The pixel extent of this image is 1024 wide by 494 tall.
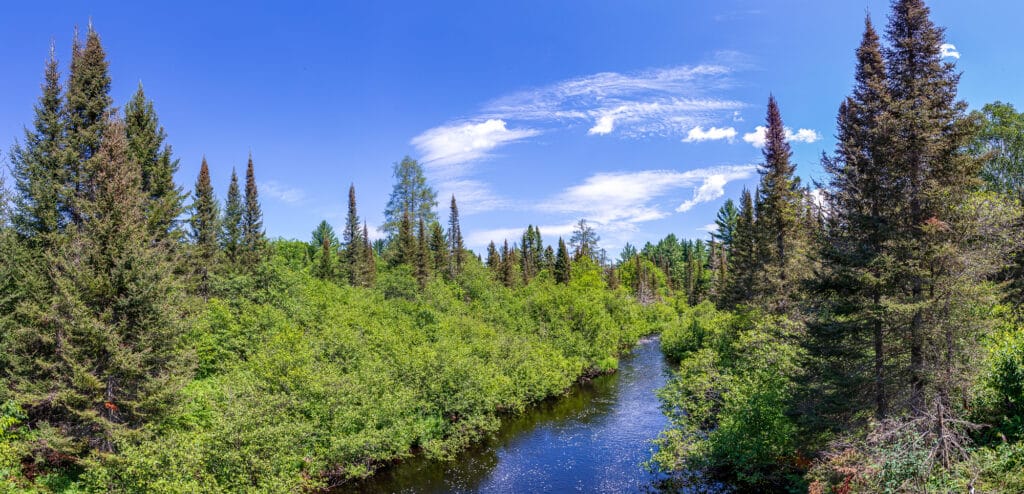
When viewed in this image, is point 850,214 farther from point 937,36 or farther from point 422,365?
point 422,365

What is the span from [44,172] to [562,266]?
72.3 metres

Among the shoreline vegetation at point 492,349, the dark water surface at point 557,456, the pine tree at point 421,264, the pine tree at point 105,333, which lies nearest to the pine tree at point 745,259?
the shoreline vegetation at point 492,349

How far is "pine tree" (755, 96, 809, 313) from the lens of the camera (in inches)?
1282

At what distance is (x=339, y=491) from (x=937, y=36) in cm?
2833

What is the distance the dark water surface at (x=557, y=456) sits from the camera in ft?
76.3

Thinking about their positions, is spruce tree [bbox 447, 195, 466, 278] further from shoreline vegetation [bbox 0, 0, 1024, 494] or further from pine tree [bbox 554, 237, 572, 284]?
shoreline vegetation [bbox 0, 0, 1024, 494]

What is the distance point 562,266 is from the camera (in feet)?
290

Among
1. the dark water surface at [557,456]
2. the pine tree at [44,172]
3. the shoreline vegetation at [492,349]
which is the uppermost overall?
the pine tree at [44,172]

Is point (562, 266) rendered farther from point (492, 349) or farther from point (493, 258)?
point (492, 349)

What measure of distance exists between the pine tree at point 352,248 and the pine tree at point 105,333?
4698 centimetres

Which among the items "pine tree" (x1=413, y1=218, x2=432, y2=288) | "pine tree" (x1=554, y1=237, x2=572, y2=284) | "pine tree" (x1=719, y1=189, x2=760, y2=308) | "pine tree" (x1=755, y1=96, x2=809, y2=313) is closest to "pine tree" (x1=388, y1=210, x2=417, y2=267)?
"pine tree" (x1=413, y1=218, x2=432, y2=288)

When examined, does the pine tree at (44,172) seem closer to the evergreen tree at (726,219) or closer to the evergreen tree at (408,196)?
the evergreen tree at (408,196)

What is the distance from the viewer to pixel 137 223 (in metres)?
20.3

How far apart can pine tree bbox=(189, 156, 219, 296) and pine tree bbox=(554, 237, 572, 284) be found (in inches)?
2127
